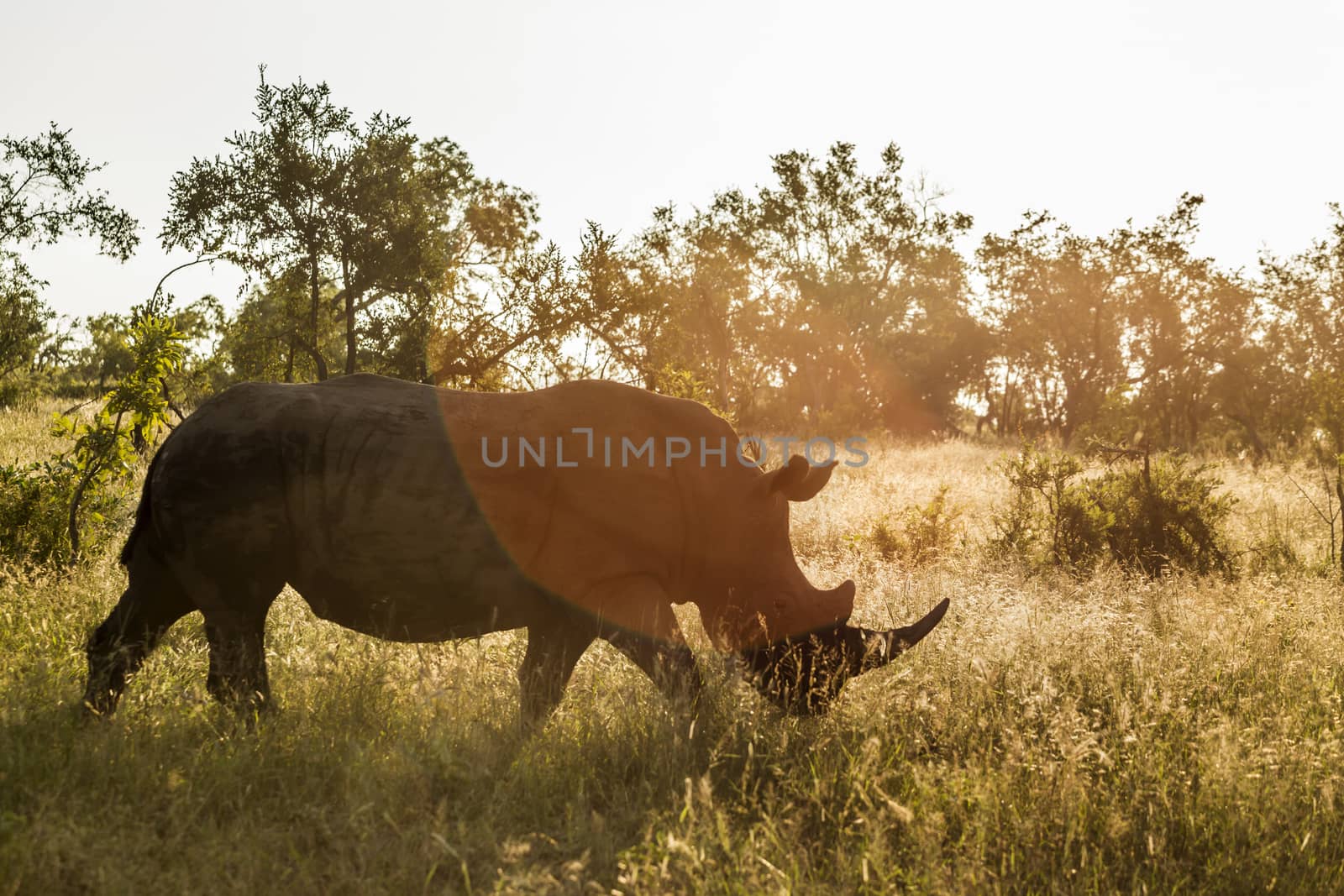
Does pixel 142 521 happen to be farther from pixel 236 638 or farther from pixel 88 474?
pixel 88 474

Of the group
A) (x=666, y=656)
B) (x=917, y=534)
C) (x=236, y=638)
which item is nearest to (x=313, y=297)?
(x=917, y=534)

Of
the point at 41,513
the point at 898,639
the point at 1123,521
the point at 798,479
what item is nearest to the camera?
the point at 898,639

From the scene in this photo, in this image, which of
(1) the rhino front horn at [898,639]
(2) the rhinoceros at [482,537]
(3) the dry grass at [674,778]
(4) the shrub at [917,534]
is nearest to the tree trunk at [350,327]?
(4) the shrub at [917,534]

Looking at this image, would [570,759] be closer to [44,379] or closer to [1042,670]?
[1042,670]

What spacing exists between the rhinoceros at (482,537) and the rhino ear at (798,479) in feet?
0.07

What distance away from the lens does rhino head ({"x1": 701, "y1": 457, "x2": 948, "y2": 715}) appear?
169 inches

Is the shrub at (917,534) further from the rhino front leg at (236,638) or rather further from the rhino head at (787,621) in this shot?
the rhino front leg at (236,638)

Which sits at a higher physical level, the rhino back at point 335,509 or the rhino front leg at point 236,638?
the rhino back at point 335,509

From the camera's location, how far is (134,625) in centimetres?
425

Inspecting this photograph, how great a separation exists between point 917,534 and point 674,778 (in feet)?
23.5

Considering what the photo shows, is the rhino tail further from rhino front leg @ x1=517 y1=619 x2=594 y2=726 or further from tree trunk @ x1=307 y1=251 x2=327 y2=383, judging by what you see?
tree trunk @ x1=307 y1=251 x2=327 y2=383

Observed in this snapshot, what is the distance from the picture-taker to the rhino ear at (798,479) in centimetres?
449

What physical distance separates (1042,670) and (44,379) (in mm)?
34054

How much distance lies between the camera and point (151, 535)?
4.28 metres
